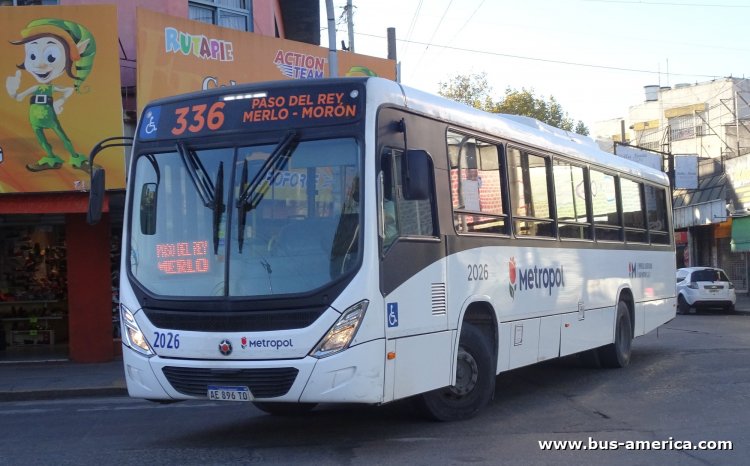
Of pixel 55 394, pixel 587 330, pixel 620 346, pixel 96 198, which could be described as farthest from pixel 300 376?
pixel 620 346

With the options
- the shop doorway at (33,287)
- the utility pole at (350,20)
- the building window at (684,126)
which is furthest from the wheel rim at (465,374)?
the building window at (684,126)

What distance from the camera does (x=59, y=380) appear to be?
15.1 meters

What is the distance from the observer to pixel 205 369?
7723 millimetres

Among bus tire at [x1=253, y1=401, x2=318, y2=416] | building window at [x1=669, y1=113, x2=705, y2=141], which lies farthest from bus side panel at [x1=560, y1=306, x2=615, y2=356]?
building window at [x1=669, y1=113, x2=705, y2=141]

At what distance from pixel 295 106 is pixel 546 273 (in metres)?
4.46

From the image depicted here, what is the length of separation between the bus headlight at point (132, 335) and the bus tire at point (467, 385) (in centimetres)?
275

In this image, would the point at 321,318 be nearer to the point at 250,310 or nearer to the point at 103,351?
the point at 250,310

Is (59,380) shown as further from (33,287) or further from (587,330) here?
(587,330)

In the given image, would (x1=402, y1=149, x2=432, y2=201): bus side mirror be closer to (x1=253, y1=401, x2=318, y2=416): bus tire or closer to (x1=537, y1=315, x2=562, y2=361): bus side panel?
(x1=253, y1=401, x2=318, y2=416): bus tire

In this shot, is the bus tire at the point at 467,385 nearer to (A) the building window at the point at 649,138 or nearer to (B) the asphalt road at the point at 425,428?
(B) the asphalt road at the point at 425,428

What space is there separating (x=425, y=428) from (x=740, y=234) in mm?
30418

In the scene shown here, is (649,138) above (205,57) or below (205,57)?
above

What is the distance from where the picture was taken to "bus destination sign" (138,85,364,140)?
26.1 ft

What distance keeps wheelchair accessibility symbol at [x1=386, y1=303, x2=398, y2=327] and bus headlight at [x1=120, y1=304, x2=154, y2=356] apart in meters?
2.15
